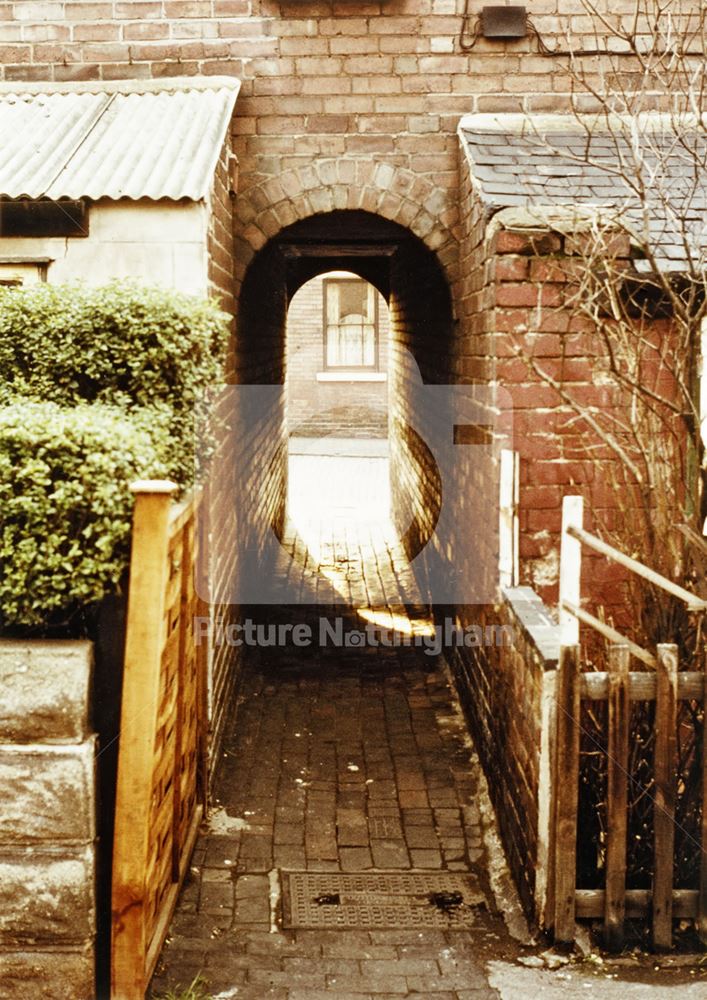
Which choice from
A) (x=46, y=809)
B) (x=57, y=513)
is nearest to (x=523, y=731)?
(x=46, y=809)

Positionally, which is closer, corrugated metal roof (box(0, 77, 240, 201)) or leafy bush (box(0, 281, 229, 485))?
leafy bush (box(0, 281, 229, 485))

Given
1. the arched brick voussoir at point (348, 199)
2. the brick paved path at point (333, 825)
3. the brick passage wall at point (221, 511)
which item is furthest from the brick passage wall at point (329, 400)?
the brick passage wall at point (221, 511)

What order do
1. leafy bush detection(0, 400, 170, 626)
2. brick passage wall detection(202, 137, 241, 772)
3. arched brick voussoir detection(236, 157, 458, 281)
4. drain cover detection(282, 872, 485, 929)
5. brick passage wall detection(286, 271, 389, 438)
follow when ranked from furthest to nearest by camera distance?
brick passage wall detection(286, 271, 389, 438) → arched brick voussoir detection(236, 157, 458, 281) → brick passage wall detection(202, 137, 241, 772) → drain cover detection(282, 872, 485, 929) → leafy bush detection(0, 400, 170, 626)

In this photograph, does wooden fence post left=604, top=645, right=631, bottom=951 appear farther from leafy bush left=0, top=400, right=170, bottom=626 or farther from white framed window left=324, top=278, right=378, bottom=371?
white framed window left=324, top=278, right=378, bottom=371

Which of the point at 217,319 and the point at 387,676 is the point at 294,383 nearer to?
the point at 387,676

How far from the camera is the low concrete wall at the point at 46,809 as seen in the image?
3346 mm

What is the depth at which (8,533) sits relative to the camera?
3.32 meters

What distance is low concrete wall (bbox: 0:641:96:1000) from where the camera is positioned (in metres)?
3.35

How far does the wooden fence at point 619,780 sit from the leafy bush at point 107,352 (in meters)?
1.62

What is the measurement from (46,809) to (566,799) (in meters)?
1.87

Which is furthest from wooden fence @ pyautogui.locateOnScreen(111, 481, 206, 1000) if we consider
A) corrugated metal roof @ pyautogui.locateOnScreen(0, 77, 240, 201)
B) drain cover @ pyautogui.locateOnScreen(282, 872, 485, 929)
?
corrugated metal roof @ pyautogui.locateOnScreen(0, 77, 240, 201)

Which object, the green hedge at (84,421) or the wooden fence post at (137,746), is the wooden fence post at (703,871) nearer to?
the wooden fence post at (137,746)

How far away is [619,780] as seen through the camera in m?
3.84

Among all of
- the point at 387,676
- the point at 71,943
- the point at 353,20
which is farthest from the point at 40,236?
the point at 387,676
